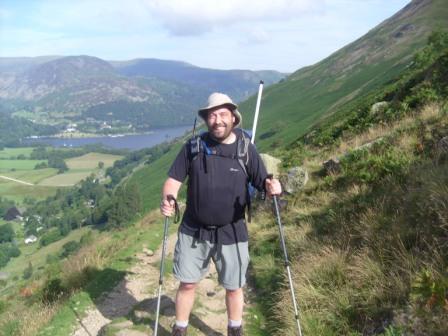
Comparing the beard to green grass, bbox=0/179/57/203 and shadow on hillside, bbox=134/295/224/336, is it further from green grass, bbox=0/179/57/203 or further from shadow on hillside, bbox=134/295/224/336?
green grass, bbox=0/179/57/203

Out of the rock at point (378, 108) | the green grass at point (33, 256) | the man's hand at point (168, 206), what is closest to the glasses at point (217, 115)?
the man's hand at point (168, 206)

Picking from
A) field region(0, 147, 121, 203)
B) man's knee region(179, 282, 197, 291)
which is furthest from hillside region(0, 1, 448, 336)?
field region(0, 147, 121, 203)

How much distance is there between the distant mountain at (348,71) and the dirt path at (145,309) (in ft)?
286

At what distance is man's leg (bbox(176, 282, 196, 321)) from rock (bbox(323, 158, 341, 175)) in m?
6.41

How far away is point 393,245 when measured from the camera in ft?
18.0

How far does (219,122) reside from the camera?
5062mm

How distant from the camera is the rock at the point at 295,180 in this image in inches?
453

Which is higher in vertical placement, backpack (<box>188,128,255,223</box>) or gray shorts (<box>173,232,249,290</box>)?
backpack (<box>188,128,255,223</box>)

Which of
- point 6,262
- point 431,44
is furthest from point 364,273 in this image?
point 6,262

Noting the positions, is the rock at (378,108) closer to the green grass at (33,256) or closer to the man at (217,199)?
the man at (217,199)

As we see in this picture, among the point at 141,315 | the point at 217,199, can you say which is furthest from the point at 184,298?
the point at 141,315

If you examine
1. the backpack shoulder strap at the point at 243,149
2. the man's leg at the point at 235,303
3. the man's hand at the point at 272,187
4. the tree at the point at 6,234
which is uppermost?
the backpack shoulder strap at the point at 243,149

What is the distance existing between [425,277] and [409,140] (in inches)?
224

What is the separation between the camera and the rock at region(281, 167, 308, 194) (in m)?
11.5
